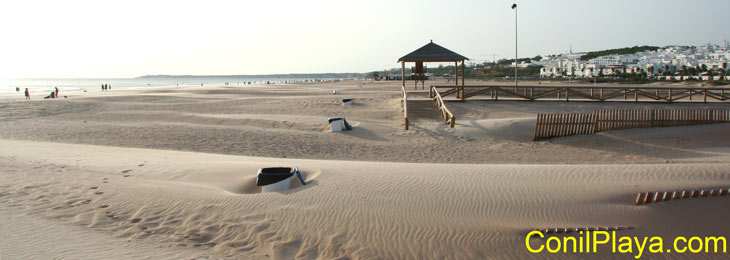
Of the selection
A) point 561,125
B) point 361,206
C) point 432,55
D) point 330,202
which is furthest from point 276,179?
point 432,55

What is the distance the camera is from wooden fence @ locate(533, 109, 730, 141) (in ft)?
50.0

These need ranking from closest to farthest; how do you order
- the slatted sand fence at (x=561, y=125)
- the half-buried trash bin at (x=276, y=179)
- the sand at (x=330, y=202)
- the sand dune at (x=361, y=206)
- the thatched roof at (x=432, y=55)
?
the sand at (x=330, y=202), the sand dune at (x=361, y=206), the half-buried trash bin at (x=276, y=179), the slatted sand fence at (x=561, y=125), the thatched roof at (x=432, y=55)

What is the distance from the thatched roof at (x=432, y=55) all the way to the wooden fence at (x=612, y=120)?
11.3 m

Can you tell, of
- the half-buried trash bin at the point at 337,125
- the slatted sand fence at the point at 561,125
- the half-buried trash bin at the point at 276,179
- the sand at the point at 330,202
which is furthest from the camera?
the half-buried trash bin at the point at 337,125

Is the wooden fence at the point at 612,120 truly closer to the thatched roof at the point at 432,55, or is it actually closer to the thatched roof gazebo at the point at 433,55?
the thatched roof gazebo at the point at 433,55

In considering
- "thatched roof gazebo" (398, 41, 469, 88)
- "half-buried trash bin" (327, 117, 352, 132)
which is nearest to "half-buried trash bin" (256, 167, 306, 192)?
"half-buried trash bin" (327, 117, 352, 132)

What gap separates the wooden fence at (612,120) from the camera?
50.0ft

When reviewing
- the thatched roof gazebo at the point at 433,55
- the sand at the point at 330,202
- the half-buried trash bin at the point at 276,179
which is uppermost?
the thatched roof gazebo at the point at 433,55

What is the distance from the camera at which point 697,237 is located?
5777 millimetres

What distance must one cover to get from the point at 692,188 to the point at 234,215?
7.43 metres

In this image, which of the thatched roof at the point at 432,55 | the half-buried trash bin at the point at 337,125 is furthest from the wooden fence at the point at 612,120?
the thatched roof at the point at 432,55

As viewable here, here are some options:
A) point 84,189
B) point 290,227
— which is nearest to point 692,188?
point 290,227

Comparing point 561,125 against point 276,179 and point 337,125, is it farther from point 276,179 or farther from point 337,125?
point 276,179

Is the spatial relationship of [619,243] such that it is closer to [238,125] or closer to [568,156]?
[568,156]
